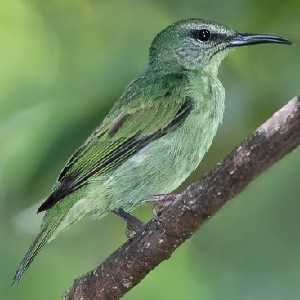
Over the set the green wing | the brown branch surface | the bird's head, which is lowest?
the brown branch surface

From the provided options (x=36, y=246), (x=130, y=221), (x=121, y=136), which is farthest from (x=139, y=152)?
(x=36, y=246)

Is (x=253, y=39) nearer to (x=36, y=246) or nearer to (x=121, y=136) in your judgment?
(x=121, y=136)

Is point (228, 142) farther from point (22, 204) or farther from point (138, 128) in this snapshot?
point (22, 204)

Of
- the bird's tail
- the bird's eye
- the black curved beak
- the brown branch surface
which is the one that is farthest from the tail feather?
the bird's eye

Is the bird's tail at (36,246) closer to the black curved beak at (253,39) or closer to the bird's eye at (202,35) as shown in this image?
the black curved beak at (253,39)

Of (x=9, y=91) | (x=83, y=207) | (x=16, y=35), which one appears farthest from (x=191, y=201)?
(x=16, y=35)

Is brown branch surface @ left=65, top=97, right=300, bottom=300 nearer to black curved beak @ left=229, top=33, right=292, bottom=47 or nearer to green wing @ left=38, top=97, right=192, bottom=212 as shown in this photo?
green wing @ left=38, top=97, right=192, bottom=212
